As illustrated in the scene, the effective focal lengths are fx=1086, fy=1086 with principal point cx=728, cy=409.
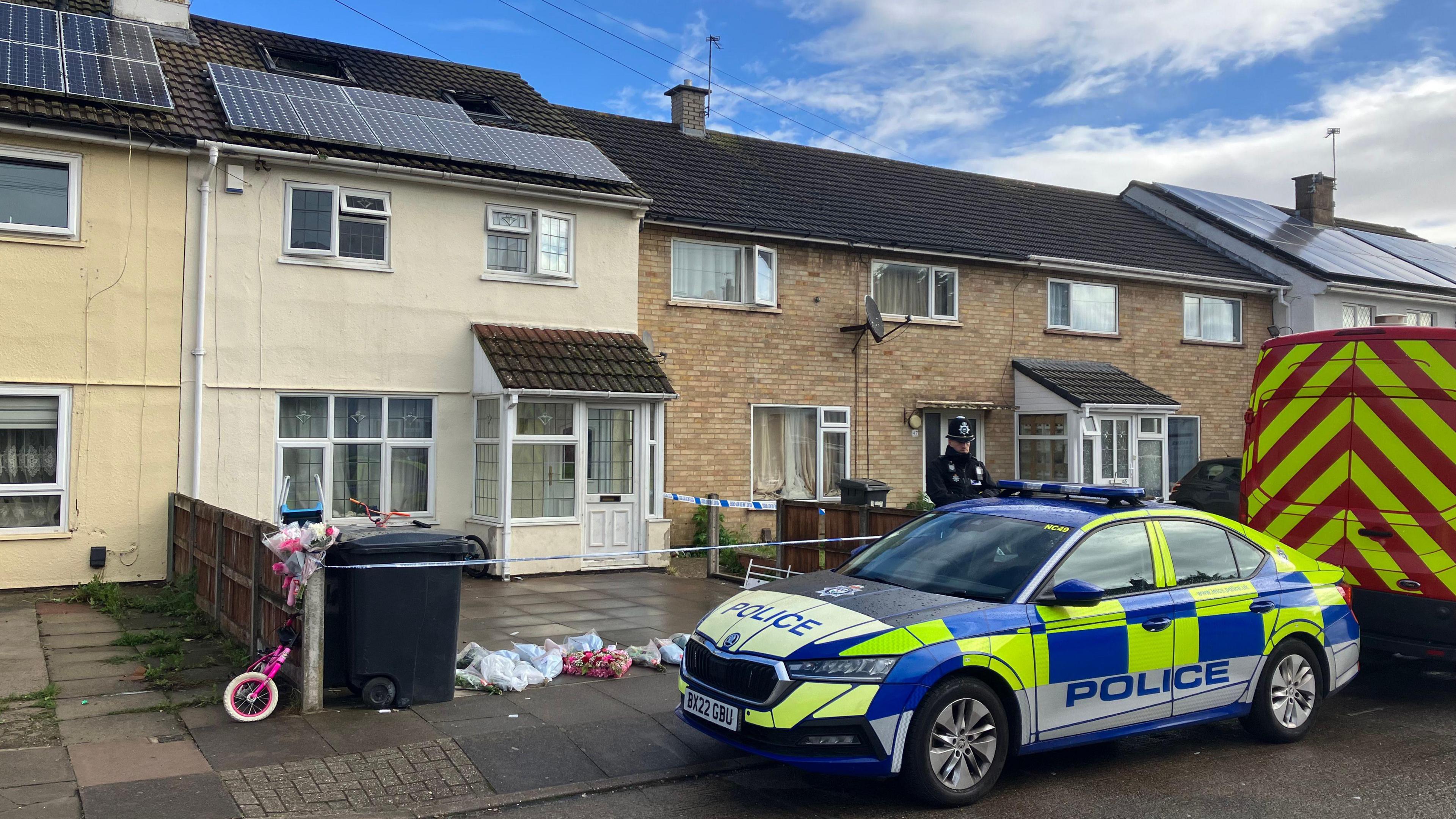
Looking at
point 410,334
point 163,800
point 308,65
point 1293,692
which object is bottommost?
point 163,800

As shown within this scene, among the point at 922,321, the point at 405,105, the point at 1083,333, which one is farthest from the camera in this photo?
the point at 1083,333

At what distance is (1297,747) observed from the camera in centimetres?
666

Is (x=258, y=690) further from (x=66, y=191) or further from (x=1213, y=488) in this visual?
(x=1213, y=488)

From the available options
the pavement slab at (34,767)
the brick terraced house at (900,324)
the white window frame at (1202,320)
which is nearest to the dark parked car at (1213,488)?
the brick terraced house at (900,324)

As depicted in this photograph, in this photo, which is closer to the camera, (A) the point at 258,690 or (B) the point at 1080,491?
(A) the point at 258,690

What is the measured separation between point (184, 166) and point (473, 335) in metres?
3.74

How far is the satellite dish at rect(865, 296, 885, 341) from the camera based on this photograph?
17125 millimetres

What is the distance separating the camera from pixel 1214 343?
72.3ft

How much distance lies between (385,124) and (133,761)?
32.0ft

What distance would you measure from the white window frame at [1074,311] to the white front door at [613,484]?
920 cm

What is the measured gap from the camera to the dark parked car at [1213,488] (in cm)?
1625

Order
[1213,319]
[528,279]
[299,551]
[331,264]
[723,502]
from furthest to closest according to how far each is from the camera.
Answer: [1213,319]
[528,279]
[723,502]
[331,264]
[299,551]

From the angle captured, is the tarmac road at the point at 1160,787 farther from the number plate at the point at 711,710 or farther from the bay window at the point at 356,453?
the bay window at the point at 356,453

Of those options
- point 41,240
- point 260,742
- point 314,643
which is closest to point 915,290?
point 41,240
